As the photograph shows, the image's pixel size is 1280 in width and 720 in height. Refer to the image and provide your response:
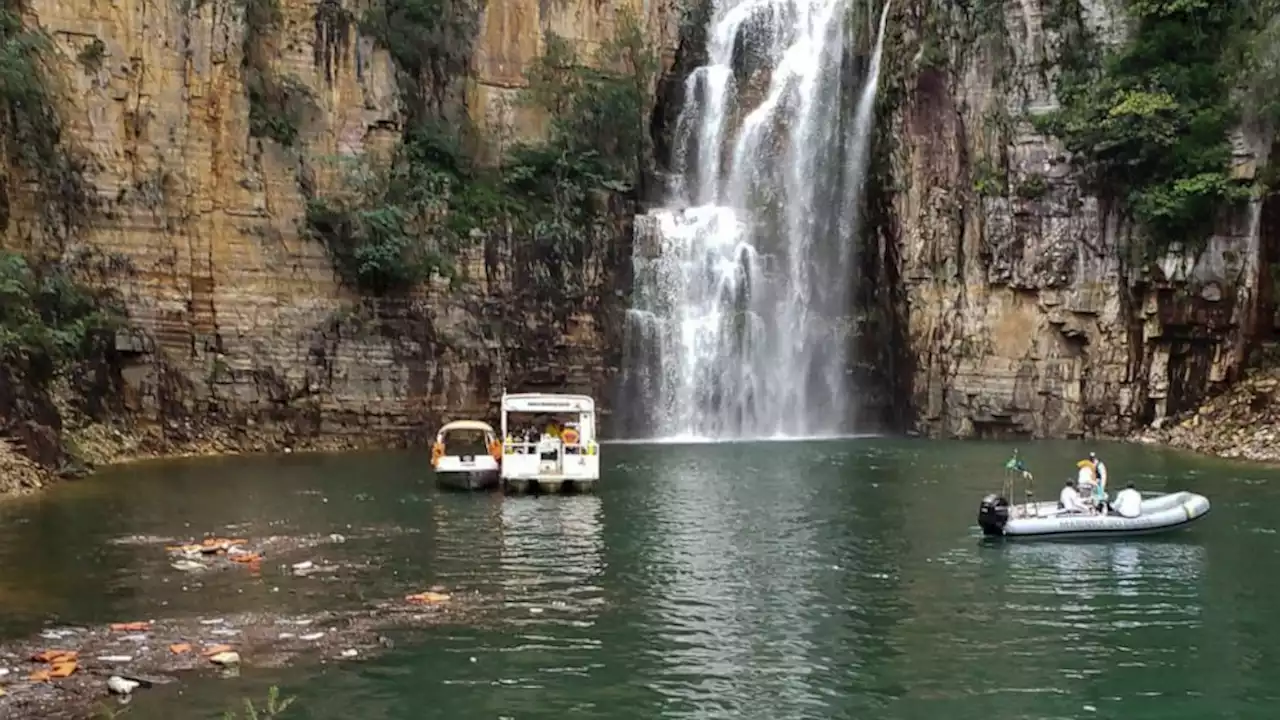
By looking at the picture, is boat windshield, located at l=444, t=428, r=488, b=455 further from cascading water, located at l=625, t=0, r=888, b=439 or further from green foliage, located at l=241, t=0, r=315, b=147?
green foliage, located at l=241, t=0, r=315, b=147

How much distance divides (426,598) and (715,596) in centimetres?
462

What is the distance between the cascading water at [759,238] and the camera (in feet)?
179

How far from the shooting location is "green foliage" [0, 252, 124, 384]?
120ft

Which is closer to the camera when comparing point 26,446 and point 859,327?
point 26,446

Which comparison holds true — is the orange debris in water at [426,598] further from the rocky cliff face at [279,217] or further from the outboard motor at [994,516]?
the rocky cliff face at [279,217]

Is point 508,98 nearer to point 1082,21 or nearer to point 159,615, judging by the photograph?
point 1082,21

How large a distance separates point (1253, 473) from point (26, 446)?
34.9m

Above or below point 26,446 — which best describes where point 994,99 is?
above

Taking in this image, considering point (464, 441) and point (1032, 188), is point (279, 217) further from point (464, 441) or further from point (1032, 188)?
point (1032, 188)

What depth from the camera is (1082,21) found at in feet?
169

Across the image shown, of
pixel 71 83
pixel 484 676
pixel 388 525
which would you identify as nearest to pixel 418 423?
pixel 71 83

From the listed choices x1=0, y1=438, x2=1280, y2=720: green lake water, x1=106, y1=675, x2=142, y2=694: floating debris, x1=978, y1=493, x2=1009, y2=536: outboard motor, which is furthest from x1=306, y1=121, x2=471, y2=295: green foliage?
x1=106, y1=675, x2=142, y2=694: floating debris

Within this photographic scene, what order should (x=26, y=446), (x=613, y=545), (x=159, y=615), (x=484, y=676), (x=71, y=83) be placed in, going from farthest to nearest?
(x=71, y=83) < (x=26, y=446) < (x=613, y=545) < (x=159, y=615) < (x=484, y=676)

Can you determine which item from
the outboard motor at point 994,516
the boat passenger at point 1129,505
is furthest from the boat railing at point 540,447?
the boat passenger at point 1129,505
